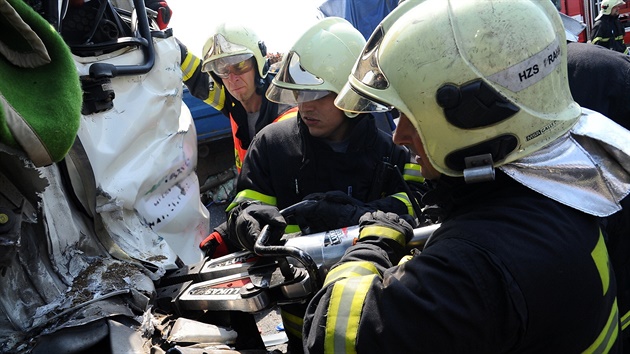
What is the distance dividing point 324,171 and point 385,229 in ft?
3.34

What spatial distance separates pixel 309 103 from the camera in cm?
268

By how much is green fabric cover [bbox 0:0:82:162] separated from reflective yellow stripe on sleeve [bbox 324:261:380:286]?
2.44 feet

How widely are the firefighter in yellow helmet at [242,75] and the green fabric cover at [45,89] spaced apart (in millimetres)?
2628

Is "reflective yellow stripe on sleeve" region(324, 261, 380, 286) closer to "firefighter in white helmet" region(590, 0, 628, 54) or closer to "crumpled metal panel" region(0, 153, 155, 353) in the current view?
"crumpled metal panel" region(0, 153, 155, 353)

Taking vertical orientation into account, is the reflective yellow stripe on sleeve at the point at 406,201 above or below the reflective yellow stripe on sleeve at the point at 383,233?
below

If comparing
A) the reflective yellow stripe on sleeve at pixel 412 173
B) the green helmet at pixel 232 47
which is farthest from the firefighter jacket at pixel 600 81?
the green helmet at pixel 232 47

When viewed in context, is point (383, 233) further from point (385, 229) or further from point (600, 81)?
point (600, 81)

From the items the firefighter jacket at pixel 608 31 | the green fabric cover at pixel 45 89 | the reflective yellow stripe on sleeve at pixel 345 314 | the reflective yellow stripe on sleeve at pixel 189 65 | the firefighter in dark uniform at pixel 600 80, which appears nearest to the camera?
the green fabric cover at pixel 45 89

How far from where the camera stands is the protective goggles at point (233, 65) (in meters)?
3.99

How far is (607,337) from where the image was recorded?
1.39 m

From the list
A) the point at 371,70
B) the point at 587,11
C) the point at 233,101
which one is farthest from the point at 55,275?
the point at 587,11

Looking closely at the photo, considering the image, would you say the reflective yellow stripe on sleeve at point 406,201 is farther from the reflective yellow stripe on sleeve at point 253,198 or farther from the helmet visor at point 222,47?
the helmet visor at point 222,47

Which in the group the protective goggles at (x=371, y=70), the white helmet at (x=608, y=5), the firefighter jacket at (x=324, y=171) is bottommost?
the white helmet at (x=608, y=5)

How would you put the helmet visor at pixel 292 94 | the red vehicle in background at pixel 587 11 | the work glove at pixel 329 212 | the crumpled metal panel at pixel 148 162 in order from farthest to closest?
1. the red vehicle in background at pixel 587 11
2. the helmet visor at pixel 292 94
3. the work glove at pixel 329 212
4. the crumpled metal panel at pixel 148 162
